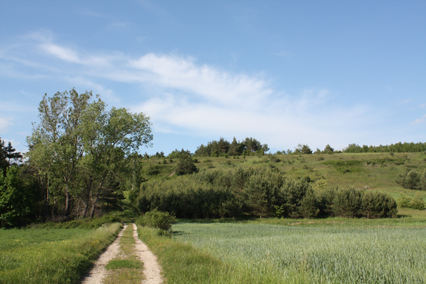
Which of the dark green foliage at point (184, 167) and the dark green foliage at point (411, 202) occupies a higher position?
the dark green foliage at point (184, 167)

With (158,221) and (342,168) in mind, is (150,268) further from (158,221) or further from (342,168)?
(342,168)

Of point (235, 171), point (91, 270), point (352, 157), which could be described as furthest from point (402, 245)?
point (352, 157)

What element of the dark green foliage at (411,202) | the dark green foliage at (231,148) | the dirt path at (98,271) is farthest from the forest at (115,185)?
the dark green foliage at (231,148)

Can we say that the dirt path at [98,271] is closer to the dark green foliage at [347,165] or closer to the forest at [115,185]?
the forest at [115,185]

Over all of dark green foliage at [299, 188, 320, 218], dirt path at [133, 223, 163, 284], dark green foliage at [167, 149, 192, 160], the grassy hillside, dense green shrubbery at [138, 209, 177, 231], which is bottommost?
dark green foliage at [299, 188, 320, 218]

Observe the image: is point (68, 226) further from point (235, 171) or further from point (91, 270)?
point (235, 171)

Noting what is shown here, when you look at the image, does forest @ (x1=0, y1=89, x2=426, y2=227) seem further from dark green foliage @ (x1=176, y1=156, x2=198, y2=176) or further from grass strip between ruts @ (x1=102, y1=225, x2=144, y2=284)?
grass strip between ruts @ (x1=102, y1=225, x2=144, y2=284)

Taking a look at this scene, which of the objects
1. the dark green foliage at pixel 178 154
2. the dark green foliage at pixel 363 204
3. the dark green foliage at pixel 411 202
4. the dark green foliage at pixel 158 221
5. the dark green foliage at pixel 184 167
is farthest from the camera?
the dark green foliage at pixel 178 154

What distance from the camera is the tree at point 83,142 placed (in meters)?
29.2

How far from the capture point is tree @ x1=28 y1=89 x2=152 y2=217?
2923 centimetres

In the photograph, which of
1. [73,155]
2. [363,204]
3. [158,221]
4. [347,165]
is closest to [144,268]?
[158,221]

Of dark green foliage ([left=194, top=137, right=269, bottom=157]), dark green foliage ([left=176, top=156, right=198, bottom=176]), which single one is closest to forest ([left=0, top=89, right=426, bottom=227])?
dark green foliage ([left=176, top=156, right=198, bottom=176])

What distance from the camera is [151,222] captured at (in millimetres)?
19641

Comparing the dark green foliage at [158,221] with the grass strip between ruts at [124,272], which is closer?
the grass strip between ruts at [124,272]
